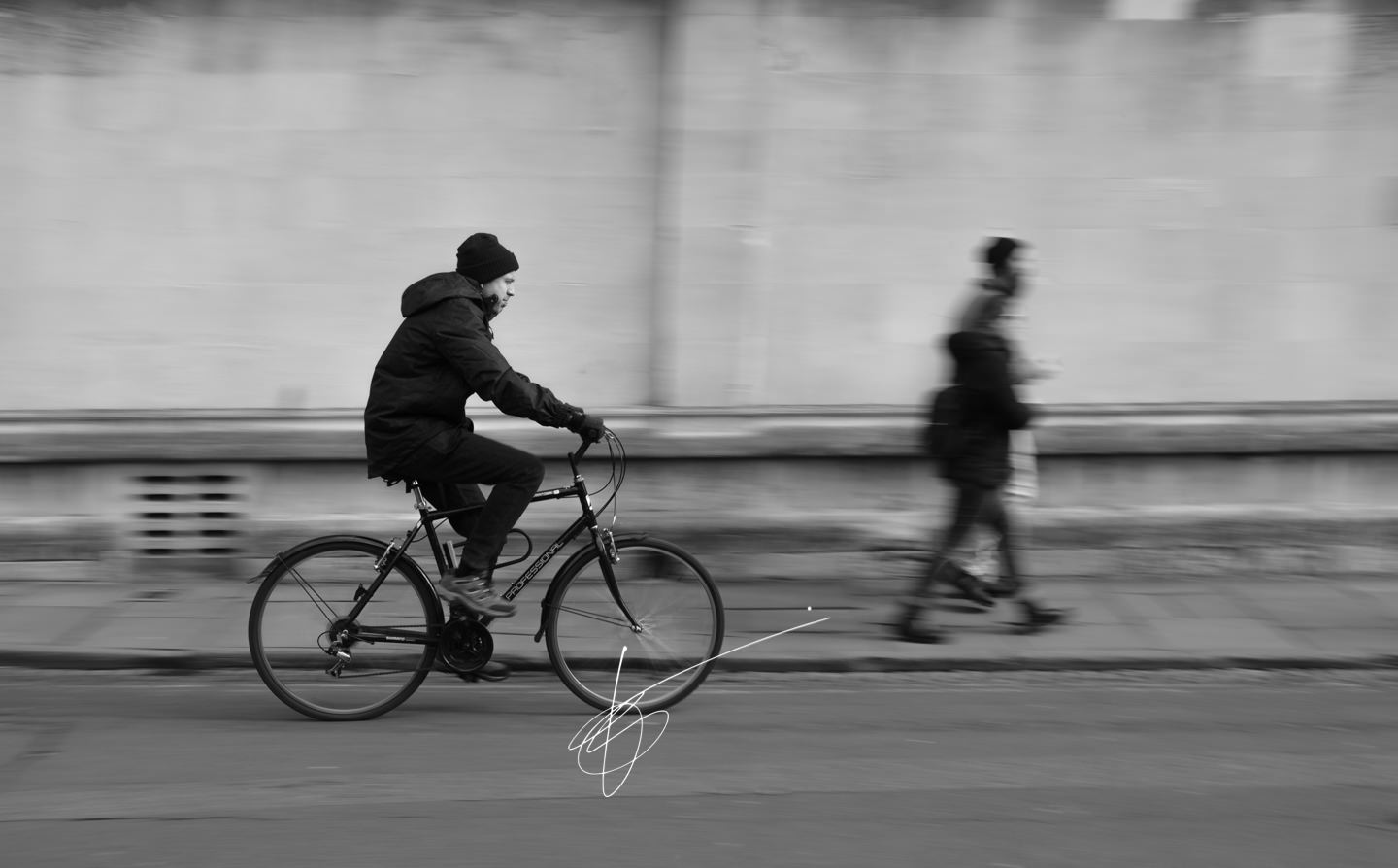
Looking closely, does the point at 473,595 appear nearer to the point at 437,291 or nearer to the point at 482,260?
the point at 437,291

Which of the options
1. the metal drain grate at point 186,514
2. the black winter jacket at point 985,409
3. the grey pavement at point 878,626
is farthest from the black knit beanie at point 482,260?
the metal drain grate at point 186,514

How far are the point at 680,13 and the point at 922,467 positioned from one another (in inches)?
113

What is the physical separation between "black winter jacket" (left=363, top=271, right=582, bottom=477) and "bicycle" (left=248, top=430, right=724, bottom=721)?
225 millimetres

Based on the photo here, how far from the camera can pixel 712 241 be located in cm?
812

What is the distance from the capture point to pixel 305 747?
5.27 m

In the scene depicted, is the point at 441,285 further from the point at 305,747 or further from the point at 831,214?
the point at 831,214

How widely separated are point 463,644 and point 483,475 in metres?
0.67

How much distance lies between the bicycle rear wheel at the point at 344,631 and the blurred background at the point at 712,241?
2.46 m

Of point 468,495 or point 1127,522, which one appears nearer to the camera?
point 468,495

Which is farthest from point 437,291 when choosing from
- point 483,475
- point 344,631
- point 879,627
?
point 879,627

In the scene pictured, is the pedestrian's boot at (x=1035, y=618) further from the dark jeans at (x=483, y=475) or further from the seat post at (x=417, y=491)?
the seat post at (x=417, y=491)

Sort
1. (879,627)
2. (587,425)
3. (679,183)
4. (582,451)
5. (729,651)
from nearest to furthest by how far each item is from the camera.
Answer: (587,425) < (582,451) < (729,651) < (879,627) < (679,183)

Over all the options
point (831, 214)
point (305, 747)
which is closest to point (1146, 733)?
point (305, 747)

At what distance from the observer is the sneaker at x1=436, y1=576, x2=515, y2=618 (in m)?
5.54
